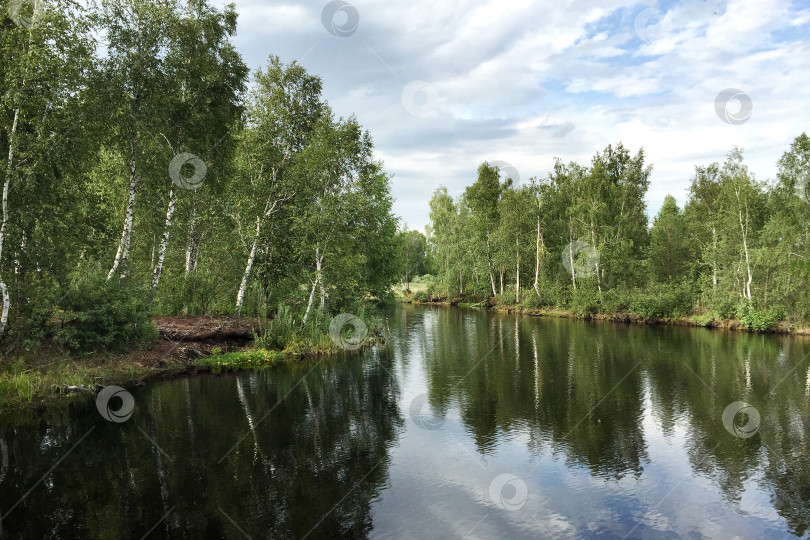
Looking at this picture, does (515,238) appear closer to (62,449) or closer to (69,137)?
(69,137)

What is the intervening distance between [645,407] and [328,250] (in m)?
18.8

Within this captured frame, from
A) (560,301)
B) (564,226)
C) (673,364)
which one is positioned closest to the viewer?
(673,364)

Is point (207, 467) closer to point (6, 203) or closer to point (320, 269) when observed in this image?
point (6, 203)

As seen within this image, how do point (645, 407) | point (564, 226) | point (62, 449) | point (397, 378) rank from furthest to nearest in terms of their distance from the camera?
point (564, 226)
point (397, 378)
point (645, 407)
point (62, 449)

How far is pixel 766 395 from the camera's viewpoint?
18609 mm

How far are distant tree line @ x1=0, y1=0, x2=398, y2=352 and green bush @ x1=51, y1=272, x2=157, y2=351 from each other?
0.26 ft

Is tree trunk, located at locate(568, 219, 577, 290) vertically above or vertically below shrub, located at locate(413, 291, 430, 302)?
above

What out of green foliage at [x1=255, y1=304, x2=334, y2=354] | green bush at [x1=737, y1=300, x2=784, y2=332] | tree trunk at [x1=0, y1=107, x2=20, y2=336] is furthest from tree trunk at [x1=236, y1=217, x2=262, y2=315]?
green bush at [x1=737, y1=300, x2=784, y2=332]

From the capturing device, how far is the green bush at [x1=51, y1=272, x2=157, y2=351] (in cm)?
1867

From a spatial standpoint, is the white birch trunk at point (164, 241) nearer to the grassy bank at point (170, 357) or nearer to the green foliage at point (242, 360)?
the grassy bank at point (170, 357)

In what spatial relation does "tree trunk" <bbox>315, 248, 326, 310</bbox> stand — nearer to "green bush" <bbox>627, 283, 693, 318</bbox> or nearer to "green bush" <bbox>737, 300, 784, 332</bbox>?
"green bush" <bbox>627, 283, 693, 318</bbox>

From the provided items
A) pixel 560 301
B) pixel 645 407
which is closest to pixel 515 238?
pixel 560 301

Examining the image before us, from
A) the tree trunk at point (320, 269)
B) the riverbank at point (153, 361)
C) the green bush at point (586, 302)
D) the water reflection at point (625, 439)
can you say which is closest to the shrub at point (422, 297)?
the green bush at point (586, 302)

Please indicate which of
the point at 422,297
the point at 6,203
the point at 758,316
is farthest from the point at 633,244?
the point at 6,203
